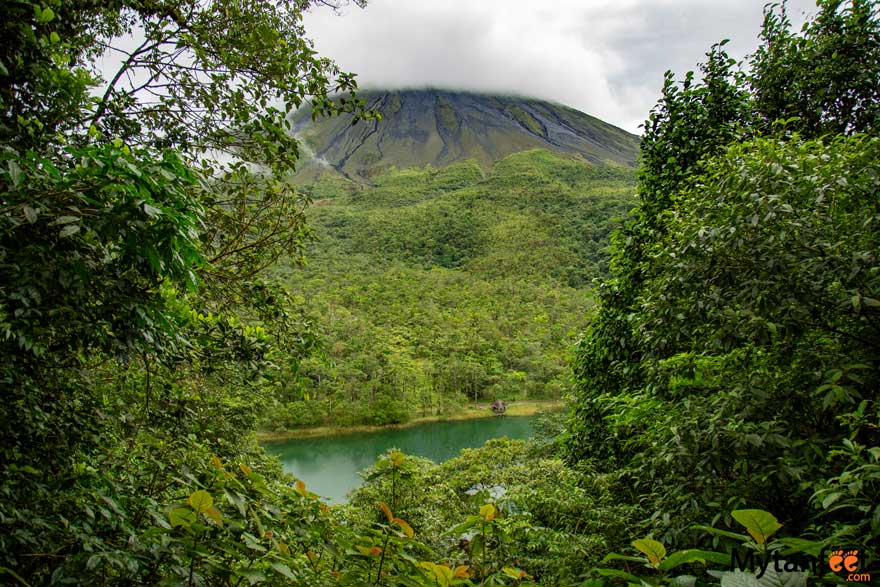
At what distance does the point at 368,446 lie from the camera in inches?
981

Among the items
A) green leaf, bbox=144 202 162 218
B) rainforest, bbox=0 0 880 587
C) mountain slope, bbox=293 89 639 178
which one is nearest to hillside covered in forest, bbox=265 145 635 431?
rainforest, bbox=0 0 880 587

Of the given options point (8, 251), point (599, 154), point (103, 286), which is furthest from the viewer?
point (599, 154)

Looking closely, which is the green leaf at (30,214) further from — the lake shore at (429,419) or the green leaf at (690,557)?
the lake shore at (429,419)

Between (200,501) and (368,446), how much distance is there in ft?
84.0

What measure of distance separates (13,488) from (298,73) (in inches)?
93.7

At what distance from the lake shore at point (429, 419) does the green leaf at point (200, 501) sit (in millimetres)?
23493

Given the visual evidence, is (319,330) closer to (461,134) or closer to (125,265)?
(125,265)

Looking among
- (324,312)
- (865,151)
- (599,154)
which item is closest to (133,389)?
(865,151)

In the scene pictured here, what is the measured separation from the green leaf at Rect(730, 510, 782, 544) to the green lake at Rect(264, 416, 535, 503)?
1874cm

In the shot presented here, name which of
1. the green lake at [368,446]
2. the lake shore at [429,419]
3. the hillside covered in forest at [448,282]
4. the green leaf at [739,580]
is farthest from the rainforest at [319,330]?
the lake shore at [429,419]

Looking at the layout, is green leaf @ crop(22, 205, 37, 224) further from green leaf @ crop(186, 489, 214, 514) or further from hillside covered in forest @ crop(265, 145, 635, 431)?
hillside covered in forest @ crop(265, 145, 635, 431)

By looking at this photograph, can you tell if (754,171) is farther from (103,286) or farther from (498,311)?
(498,311)

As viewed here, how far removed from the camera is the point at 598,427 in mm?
5238

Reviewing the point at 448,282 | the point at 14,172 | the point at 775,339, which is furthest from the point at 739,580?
the point at 448,282
